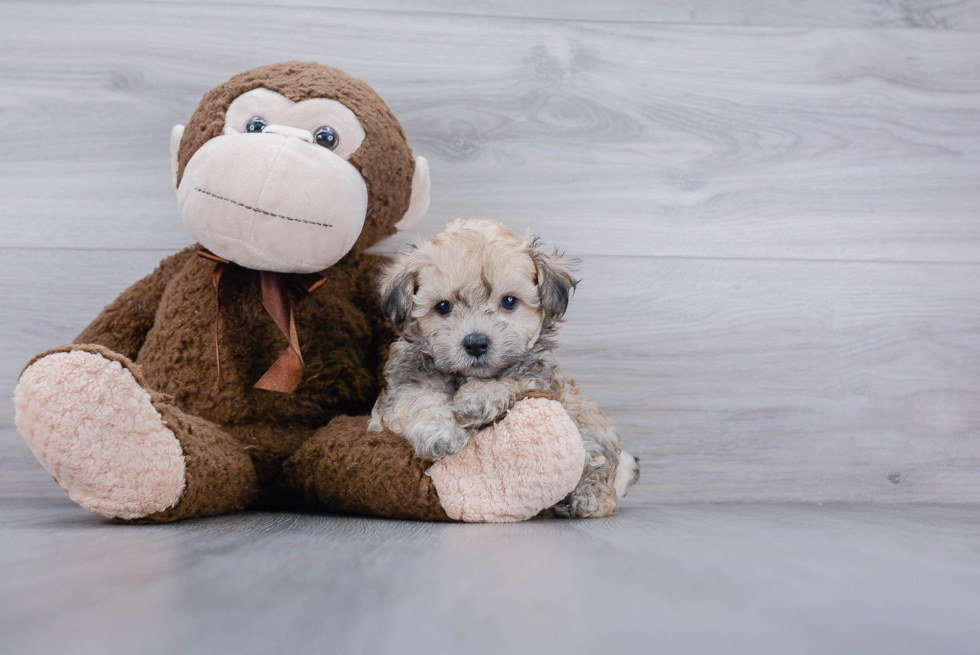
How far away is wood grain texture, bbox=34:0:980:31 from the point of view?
5.01 ft

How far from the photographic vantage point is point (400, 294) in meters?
1.06

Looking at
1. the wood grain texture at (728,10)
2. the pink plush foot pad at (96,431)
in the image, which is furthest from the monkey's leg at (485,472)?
the wood grain texture at (728,10)

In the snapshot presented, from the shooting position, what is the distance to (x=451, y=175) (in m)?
1.52

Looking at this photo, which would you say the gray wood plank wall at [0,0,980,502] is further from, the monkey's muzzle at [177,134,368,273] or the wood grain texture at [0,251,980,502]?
the monkey's muzzle at [177,134,368,273]

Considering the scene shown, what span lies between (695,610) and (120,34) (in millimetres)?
1506

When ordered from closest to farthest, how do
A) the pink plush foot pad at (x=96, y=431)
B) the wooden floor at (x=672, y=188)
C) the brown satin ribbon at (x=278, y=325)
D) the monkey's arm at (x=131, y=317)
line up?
1. the pink plush foot pad at (x=96, y=431)
2. the brown satin ribbon at (x=278, y=325)
3. the monkey's arm at (x=131, y=317)
4. the wooden floor at (x=672, y=188)

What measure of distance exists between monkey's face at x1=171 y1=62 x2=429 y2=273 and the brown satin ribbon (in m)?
0.05

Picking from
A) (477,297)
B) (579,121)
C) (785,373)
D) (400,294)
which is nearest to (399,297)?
(400,294)

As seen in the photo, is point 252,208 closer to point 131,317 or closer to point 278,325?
point 278,325

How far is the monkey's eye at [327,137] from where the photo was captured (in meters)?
1.11

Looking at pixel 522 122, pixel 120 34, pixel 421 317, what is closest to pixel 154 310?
pixel 421 317

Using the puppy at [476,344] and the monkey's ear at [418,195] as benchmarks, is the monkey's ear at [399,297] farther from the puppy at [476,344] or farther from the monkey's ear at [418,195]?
the monkey's ear at [418,195]

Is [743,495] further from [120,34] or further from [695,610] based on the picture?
[120,34]

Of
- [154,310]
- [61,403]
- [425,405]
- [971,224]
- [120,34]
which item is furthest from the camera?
[971,224]
